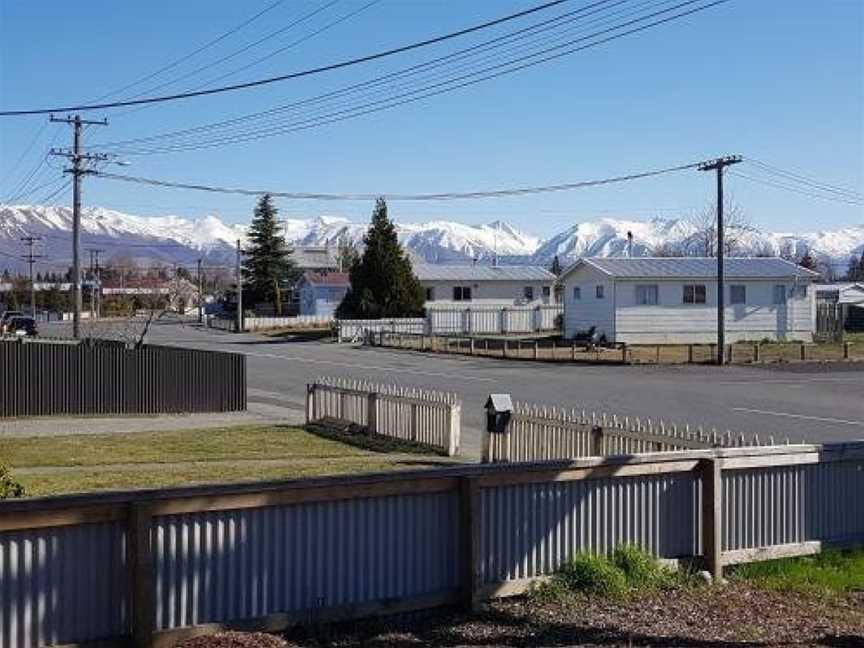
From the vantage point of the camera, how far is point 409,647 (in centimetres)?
735

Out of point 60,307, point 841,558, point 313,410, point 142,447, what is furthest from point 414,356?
point 60,307

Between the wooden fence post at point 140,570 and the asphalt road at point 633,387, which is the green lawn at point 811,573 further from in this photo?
the asphalt road at point 633,387

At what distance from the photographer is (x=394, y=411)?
21.5 meters

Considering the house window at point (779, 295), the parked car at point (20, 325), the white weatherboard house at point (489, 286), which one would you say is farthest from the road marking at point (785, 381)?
the parked car at point (20, 325)

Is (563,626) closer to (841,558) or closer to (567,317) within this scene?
(841,558)

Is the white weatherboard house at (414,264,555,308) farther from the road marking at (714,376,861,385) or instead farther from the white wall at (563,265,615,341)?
the road marking at (714,376,861,385)

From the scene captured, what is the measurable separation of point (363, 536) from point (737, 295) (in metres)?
49.2

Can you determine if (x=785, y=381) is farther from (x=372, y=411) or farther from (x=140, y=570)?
(x=140, y=570)

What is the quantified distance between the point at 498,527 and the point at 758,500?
2.61 m

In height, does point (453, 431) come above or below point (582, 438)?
below

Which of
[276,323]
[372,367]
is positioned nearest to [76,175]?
[372,367]

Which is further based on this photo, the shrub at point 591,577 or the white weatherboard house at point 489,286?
the white weatherboard house at point 489,286

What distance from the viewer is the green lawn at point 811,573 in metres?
9.26

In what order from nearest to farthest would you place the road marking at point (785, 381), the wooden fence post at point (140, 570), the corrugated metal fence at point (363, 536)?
the corrugated metal fence at point (363, 536), the wooden fence post at point (140, 570), the road marking at point (785, 381)
